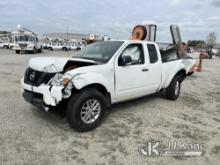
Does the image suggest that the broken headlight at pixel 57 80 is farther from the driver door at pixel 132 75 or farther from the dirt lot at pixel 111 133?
the driver door at pixel 132 75

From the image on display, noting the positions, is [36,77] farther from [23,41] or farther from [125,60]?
[23,41]

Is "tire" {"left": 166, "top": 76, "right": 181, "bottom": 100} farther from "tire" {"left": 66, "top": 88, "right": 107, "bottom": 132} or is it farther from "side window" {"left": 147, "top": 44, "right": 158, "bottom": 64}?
"tire" {"left": 66, "top": 88, "right": 107, "bottom": 132}

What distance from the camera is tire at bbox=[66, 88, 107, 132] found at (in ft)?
13.5

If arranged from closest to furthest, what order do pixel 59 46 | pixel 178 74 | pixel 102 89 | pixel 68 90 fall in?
1. pixel 68 90
2. pixel 102 89
3. pixel 178 74
4. pixel 59 46

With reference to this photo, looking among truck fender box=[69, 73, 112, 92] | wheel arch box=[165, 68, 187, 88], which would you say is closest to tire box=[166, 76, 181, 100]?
wheel arch box=[165, 68, 187, 88]

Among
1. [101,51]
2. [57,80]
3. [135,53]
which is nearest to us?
[57,80]

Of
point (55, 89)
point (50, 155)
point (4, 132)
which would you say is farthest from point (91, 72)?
point (4, 132)

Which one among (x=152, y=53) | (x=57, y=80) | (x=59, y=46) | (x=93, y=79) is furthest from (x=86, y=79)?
(x=59, y=46)

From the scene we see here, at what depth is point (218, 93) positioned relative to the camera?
8.28 m

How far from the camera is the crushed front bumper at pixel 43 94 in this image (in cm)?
396

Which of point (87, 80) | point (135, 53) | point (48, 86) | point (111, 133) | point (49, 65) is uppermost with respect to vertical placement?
point (135, 53)

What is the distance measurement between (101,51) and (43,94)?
1.74 metres

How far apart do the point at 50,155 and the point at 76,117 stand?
0.87 meters

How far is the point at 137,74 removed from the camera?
17.3 feet
